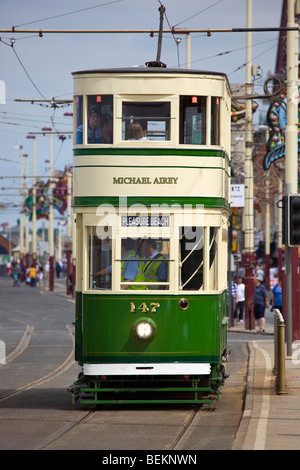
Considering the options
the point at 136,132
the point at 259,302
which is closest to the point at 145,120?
the point at 136,132

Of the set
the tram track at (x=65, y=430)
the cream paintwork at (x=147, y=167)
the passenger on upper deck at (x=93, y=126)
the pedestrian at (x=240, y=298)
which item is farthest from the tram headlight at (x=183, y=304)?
the pedestrian at (x=240, y=298)

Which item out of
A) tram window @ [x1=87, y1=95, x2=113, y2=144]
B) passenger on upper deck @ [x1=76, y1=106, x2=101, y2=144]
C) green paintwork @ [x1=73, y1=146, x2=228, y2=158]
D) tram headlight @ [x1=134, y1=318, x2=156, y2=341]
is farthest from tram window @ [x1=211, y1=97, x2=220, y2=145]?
tram headlight @ [x1=134, y1=318, x2=156, y2=341]

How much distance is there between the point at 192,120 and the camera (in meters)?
14.8

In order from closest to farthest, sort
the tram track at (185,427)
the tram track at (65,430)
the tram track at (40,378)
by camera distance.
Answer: the tram track at (65,430), the tram track at (185,427), the tram track at (40,378)

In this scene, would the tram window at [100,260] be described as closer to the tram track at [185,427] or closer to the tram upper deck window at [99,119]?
the tram upper deck window at [99,119]

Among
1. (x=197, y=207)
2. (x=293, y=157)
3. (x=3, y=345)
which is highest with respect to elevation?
(x=293, y=157)

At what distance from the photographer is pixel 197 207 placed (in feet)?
48.3

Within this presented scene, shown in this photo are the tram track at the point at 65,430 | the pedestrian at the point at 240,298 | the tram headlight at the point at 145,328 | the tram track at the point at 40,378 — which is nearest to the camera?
the tram track at the point at 65,430

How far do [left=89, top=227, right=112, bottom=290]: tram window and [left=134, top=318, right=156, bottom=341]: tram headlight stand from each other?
0.66m

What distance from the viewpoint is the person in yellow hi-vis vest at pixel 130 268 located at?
47.5 feet

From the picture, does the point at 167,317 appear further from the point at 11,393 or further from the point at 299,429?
the point at 11,393

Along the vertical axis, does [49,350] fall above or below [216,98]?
below

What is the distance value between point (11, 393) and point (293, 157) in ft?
26.5
